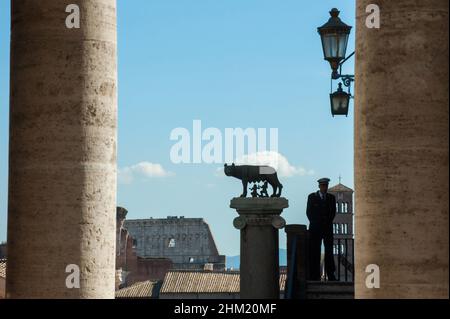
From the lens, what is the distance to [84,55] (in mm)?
10961

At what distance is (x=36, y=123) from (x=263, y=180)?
8512mm

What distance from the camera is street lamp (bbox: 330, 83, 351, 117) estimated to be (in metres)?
17.2

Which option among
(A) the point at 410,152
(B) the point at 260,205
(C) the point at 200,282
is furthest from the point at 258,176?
(C) the point at 200,282

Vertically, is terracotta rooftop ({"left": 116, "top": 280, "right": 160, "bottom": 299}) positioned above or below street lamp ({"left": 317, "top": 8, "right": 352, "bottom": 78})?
below

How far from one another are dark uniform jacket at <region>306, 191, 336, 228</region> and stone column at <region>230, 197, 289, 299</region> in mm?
1039

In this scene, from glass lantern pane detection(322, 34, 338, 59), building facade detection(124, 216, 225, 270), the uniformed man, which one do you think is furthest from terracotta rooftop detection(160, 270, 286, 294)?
building facade detection(124, 216, 225, 270)

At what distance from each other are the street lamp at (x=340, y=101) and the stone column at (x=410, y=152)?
725 cm

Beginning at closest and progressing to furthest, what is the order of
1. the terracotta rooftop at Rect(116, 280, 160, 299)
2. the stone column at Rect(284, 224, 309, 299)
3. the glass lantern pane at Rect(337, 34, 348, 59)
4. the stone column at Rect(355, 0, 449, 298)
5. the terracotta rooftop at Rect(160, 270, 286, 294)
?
the stone column at Rect(355, 0, 449, 298) → the glass lantern pane at Rect(337, 34, 348, 59) → the stone column at Rect(284, 224, 309, 299) → the terracotta rooftop at Rect(116, 280, 160, 299) → the terracotta rooftop at Rect(160, 270, 286, 294)

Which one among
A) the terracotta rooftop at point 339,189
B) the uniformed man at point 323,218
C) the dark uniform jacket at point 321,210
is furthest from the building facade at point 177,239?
the dark uniform jacket at point 321,210

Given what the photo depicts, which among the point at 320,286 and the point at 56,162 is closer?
the point at 56,162

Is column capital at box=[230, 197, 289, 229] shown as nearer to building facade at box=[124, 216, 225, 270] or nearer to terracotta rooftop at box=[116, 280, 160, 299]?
terracotta rooftop at box=[116, 280, 160, 299]

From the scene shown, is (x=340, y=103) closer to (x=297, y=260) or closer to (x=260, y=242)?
(x=297, y=260)

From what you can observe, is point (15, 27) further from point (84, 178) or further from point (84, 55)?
point (84, 178)
